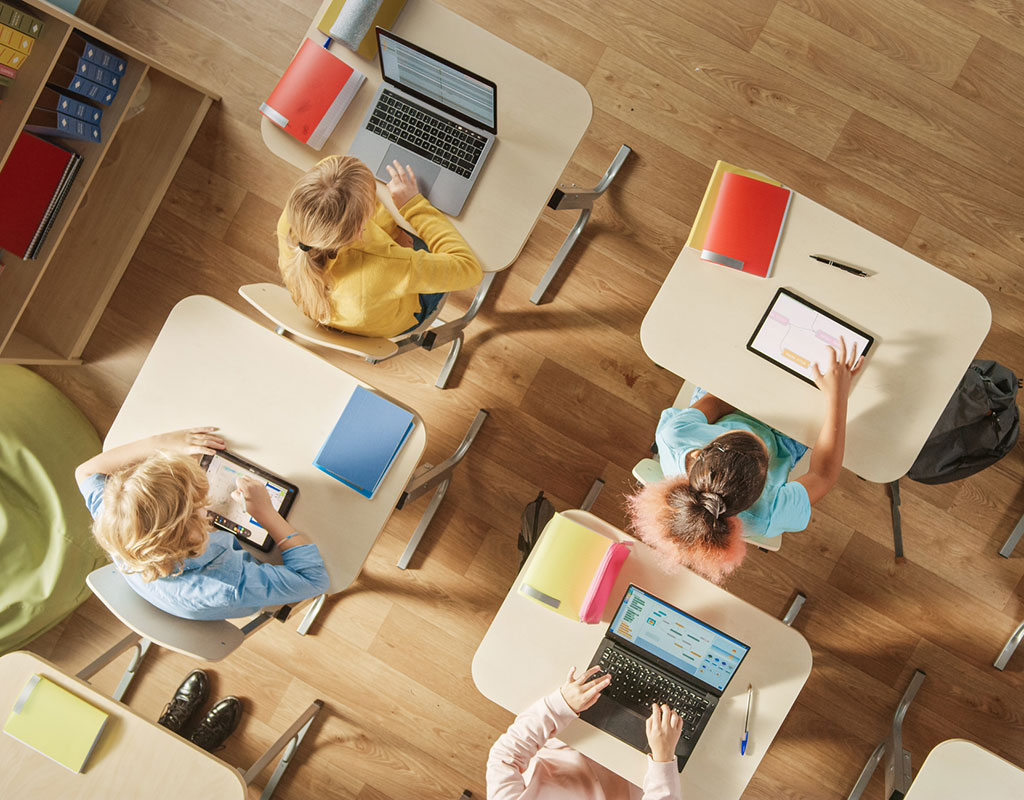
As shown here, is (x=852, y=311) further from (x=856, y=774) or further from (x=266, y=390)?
(x=856, y=774)

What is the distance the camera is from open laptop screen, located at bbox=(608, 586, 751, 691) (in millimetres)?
1574

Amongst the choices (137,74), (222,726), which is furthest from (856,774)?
(137,74)

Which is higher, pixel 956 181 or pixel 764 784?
pixel 956 181

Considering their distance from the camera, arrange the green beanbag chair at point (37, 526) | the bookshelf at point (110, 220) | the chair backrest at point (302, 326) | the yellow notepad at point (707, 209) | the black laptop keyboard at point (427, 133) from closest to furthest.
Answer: the chair backrest at point (302, 326)
the yellow notepad at point (707, 209)
the black laptop keyboard at point (427, 133)
the green beanbag chair at point (37, 526)
the bookshelf at point (110, 220)

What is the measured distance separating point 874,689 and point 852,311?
1.36 m

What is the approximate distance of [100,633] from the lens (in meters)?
2.45

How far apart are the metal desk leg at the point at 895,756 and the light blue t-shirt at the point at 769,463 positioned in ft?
3.16

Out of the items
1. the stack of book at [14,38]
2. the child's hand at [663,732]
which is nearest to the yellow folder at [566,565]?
the child's hand at [663,732]

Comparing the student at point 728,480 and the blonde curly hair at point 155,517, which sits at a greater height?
the student at point 728,480

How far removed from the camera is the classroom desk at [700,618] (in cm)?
160

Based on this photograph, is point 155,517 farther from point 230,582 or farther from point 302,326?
point 302,326

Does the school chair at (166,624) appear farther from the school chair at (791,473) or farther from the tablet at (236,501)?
the school chair at (791,473)

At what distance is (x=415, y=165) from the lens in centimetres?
174

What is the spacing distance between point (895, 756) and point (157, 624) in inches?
81.6
